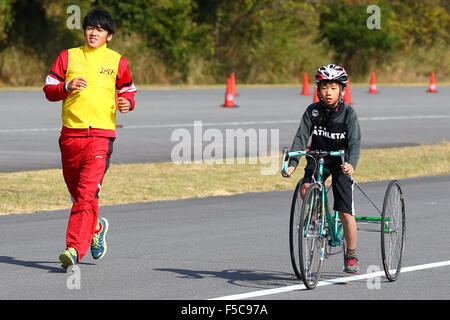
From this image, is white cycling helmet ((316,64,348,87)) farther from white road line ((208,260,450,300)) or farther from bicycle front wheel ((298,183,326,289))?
white road line ((208,260,450,300))

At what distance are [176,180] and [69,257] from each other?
6792 millimetres

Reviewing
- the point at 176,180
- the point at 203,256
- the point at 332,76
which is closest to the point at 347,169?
the point at 332,76

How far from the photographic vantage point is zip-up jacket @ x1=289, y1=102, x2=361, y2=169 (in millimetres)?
8141

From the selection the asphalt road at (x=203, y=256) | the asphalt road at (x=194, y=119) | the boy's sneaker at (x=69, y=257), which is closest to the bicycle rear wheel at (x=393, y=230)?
the asphalt road at (x=203, y=256)

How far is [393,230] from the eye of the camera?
27.6ft

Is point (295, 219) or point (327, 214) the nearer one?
point (295, 219)

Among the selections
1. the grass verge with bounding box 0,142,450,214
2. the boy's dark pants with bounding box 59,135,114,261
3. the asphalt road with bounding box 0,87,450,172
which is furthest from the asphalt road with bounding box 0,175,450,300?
the asphalt road with bounding box 0,87,450,172

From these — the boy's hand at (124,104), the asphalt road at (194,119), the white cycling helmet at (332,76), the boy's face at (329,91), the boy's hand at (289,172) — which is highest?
the white cycling helmet at (332,76)

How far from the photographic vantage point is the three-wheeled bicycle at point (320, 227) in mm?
7691

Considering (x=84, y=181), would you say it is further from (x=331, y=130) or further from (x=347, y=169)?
(x=347, y=169)

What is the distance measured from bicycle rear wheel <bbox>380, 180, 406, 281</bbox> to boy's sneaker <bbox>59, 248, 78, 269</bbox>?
7.62ft

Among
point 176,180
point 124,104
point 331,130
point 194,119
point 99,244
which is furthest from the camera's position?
point 194,119

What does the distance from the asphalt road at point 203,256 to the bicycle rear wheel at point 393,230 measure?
12 centimetres

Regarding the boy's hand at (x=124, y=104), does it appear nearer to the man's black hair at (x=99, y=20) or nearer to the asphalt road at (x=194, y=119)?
the man's black hair at (x=99, y=20)
